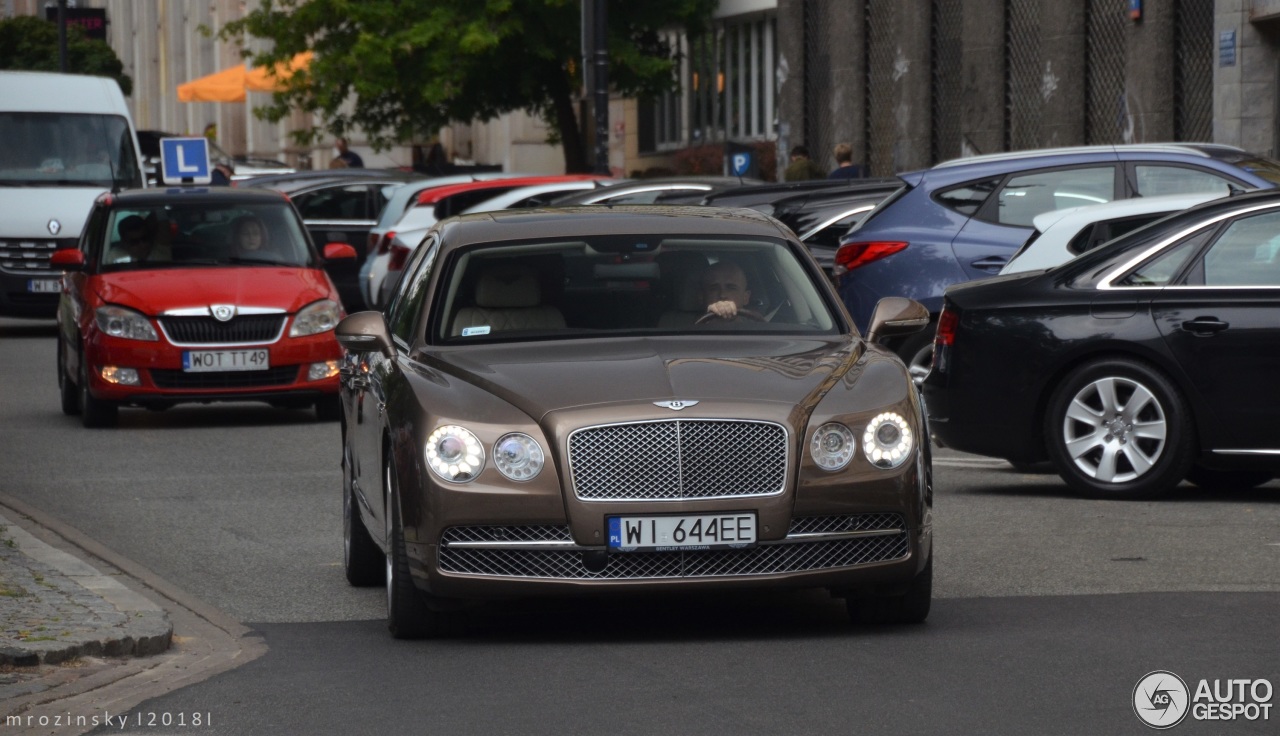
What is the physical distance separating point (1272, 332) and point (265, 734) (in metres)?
6.08

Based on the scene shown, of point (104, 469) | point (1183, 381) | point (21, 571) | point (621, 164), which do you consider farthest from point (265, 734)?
point (621, 164)

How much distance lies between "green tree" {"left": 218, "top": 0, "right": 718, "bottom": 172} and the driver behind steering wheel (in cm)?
2674

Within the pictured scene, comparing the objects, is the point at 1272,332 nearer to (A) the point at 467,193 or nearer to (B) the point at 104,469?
(B) the point at 104,469

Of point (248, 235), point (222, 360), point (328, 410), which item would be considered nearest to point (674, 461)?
point (222, 360)

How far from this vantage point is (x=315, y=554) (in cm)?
1020

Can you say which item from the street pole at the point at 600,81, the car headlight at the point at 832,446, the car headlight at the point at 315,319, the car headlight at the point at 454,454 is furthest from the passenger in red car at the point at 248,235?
the street pole at the point at 600,81

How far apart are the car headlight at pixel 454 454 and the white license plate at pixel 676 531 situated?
1.57 feet

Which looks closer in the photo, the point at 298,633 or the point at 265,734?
the point at 265,734

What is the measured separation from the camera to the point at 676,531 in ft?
24.0

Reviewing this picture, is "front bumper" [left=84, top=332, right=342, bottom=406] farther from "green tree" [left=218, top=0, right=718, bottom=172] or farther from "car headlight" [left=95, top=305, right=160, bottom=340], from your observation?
"green tree" [left=218, top=0, right=718, bottom=172]

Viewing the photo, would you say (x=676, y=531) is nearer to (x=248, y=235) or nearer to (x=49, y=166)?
(x=248, y=235)

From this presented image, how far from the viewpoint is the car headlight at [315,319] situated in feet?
53.2

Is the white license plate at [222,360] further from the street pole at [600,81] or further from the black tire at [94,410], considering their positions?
the street pole at [600,81]

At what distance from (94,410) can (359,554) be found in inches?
303
